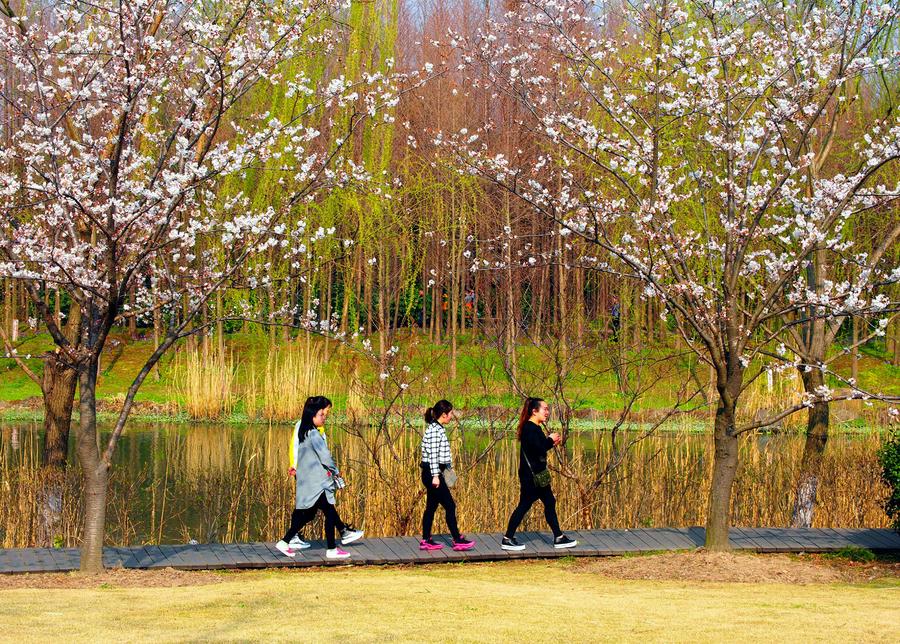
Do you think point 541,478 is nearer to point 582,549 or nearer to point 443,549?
point 582,549

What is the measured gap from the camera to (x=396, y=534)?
1120 cm

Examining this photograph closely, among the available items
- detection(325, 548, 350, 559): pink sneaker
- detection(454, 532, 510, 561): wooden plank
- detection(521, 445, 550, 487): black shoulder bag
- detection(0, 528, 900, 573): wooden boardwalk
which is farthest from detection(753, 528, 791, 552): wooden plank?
detection(325, 548, 350, 559): pink sneaker

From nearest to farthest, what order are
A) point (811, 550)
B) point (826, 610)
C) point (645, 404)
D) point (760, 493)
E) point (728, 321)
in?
point (826, 610) → point (728, 321) → point (811, 550) → point (760, 493) → point (645, 404)

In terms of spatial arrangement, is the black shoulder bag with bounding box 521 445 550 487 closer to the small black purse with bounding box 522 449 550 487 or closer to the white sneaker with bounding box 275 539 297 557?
the small black purse with bounding box 522 449 550 487

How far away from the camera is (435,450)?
9.80 meters

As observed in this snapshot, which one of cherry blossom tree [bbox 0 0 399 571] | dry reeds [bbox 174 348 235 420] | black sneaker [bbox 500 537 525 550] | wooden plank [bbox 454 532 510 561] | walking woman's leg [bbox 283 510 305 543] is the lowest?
wooden plank [bbox 454 532 510 561]

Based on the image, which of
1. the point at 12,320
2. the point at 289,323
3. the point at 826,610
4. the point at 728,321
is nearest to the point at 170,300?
the point at 289,323

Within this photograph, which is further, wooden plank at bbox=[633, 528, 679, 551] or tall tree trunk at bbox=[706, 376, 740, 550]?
wooden plank at bbox=[633, 528, 679, 551]

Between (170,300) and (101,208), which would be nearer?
(101,208)

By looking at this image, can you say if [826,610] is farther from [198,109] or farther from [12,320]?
[12,320]

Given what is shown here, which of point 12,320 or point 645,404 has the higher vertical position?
point 12,320

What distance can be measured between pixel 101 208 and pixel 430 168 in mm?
20745

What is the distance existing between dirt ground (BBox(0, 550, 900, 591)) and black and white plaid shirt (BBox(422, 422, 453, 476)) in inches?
54.4

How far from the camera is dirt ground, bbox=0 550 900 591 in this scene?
831 centimetres
